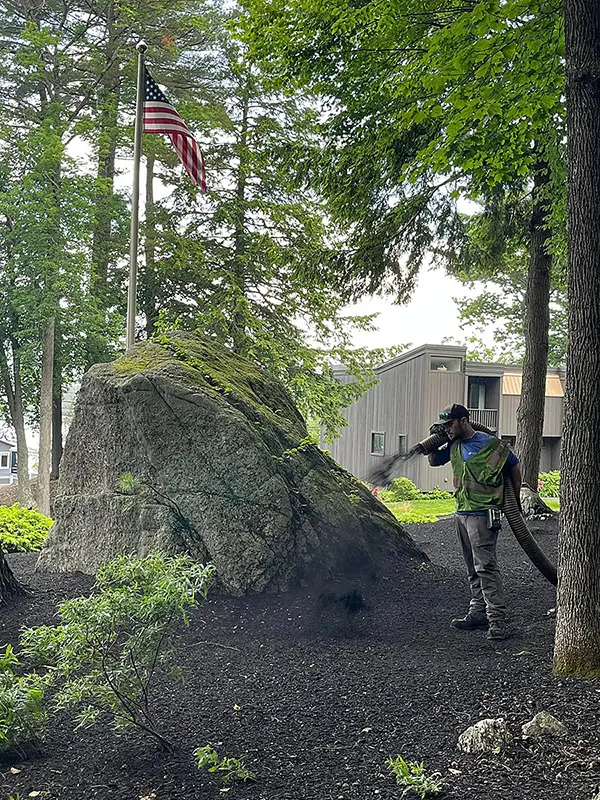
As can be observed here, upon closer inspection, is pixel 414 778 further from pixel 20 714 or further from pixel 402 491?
pixel 402 491

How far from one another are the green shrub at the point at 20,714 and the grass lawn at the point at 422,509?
1099 cm

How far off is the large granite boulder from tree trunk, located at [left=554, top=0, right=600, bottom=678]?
2370 mm

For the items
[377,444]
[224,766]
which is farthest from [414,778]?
[377,444]

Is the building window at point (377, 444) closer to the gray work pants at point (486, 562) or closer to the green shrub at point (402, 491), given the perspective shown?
the green shrub at point (402, 491)

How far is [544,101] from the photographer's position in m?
6.39

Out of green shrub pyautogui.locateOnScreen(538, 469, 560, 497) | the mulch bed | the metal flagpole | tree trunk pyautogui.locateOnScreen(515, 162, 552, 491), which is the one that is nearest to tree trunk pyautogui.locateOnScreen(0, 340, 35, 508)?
the metal flagpole

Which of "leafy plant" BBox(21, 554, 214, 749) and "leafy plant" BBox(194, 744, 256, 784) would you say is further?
"leafy plant" BBox(21, 554, 214, 749)

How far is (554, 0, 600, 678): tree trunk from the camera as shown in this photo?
421cm

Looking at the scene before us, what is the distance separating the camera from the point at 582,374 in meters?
4.32

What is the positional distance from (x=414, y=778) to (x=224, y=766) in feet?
2.78

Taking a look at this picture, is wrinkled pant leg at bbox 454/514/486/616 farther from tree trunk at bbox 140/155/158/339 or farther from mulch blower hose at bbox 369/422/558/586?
tree trunk at bbox 140/155/158/339

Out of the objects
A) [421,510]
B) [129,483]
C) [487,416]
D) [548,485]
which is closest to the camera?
[129,483]

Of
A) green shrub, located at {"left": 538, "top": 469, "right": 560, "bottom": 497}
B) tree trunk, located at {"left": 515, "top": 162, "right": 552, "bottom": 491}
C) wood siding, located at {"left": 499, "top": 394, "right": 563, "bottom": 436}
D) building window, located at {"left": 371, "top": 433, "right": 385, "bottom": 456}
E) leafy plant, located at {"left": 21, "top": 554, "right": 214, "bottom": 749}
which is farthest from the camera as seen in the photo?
building window, located at {"left": 371, "top": 433, "right": 385, "bottom": 456}

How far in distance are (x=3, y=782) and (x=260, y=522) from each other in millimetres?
3011
